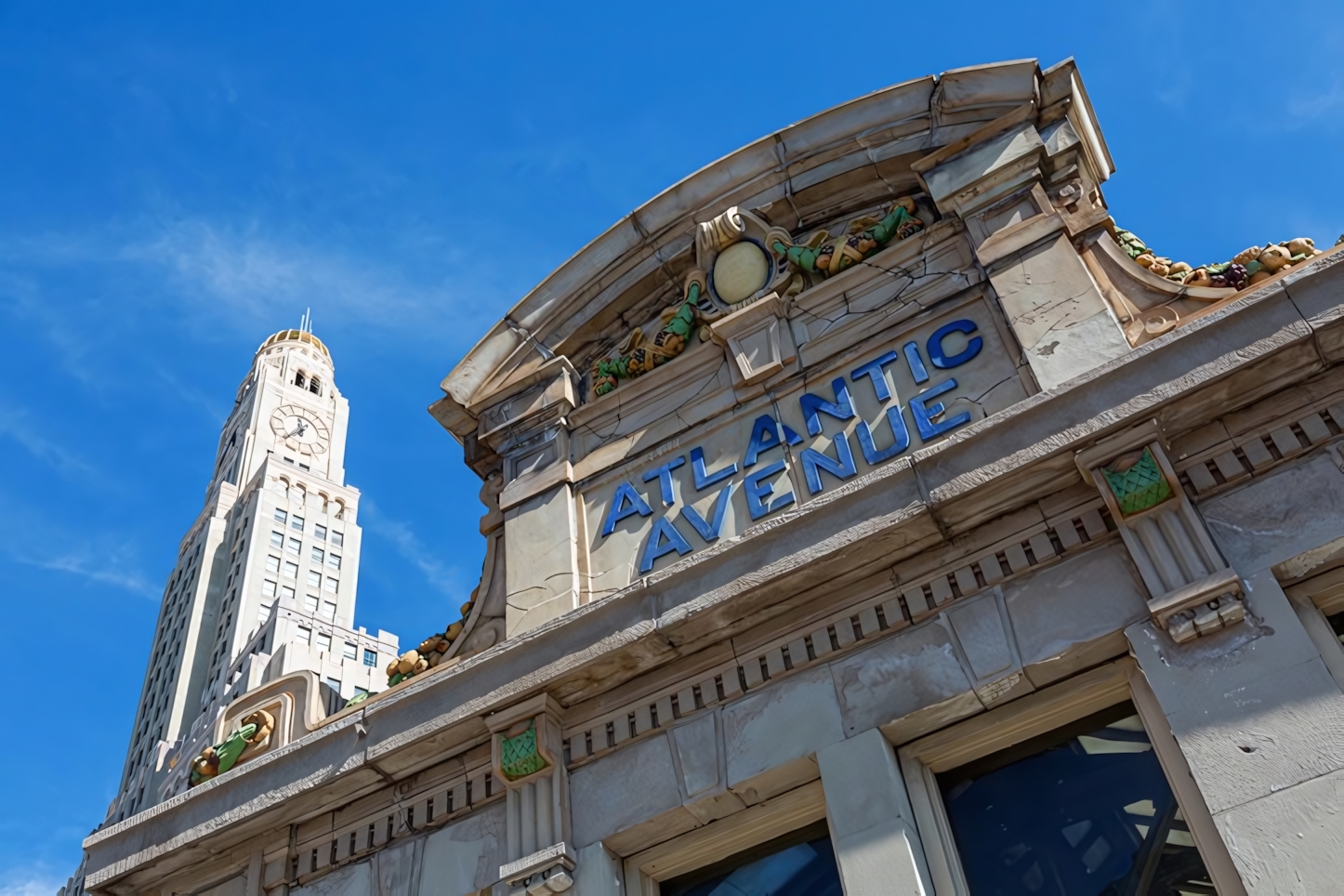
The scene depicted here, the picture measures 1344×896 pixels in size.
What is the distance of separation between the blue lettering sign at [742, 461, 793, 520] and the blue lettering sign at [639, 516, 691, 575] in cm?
61

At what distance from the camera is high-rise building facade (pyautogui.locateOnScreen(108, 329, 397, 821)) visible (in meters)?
96.8

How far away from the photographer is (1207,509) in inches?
329

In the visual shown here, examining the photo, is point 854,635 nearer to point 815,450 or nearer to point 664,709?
point 664,709

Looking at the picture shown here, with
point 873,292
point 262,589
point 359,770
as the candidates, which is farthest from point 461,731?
point 262,589

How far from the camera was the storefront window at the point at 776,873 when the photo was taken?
28.8 feet

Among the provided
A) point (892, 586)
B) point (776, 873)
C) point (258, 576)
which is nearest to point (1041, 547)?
point (892, 586)

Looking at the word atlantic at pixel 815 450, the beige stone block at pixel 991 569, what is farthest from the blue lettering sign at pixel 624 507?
the beige stone block at pixel 991 569

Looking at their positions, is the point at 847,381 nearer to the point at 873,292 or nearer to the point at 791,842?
the point at 873,292

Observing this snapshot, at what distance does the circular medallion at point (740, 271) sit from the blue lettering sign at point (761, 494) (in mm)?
1938

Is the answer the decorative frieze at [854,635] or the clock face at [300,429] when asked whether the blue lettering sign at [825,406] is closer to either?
the decorative frieze at [854,635]

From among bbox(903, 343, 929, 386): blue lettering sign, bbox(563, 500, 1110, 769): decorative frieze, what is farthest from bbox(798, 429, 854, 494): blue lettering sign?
bbox(563, 500, 1110, 769): decorative frieze

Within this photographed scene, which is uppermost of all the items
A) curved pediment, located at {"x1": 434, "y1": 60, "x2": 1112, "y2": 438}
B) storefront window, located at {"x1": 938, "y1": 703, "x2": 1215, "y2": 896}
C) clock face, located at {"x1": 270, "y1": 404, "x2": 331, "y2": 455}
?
clock face, located at {"x1": 270, "y1": 404, "x2": 331, "y2": 455}

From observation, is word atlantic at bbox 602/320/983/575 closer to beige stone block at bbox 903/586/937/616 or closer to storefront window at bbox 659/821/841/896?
beige stone block at bbox 903/586/937/616

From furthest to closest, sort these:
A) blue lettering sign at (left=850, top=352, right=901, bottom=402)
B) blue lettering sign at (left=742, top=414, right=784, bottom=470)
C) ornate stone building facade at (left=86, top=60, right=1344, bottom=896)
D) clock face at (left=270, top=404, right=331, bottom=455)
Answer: clock face at (left=270, top=404, right=331, bottom=455) < blue lettering sign at (left=742, top=414, right=784, bottom=470) < blue lettering sign at (left=850, top=352, right=901, bottom=402) < ornate stone building facade at (left=86, top=60, right=1344, bottom=896)
